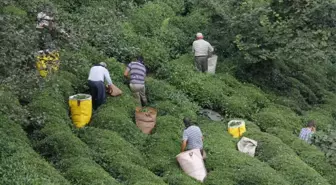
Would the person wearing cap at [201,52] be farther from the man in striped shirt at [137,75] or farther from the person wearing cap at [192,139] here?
the person wearing cap at [192,139]

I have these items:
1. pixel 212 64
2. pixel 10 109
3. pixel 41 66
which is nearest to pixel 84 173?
pixel 10 109

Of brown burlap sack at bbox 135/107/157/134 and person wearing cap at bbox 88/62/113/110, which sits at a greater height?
person wearing cap at bbox 88/62/113/110

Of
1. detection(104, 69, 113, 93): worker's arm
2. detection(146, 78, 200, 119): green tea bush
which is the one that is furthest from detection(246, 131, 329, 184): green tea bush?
detection(104, 69, 113, 93): worker's arm

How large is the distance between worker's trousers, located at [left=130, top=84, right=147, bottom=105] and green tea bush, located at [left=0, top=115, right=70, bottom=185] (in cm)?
461

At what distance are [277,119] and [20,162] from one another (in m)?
9.99

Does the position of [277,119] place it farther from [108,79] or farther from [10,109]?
[10,109]

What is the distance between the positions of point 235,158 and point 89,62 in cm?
623

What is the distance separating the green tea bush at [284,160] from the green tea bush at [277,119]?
1891 millimetres

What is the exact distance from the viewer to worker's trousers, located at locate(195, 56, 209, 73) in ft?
70.9

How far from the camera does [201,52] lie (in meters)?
21.5

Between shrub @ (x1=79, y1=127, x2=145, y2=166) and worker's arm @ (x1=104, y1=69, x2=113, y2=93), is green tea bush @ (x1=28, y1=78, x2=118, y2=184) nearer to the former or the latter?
shrub @ (x1=79, y1=127, x2=145, y2=166)

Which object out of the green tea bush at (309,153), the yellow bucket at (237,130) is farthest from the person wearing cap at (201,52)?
the yellow bucket at (237,130)

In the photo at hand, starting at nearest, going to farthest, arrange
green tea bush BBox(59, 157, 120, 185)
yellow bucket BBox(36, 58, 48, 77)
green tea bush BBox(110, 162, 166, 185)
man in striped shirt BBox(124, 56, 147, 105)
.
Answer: green tea bush BBox(59, 157, 120, 185) → green tea bush BBox(110, 162, 166, 185) → yellow bucket BBox(36, 58, 48, 77) → man in striped shirt BBox(124, 56, 147, 105)

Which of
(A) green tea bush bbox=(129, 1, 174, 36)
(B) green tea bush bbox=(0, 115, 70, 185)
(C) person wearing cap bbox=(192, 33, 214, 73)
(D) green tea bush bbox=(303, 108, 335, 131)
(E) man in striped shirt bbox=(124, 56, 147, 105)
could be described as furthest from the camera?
(A) green tea bush bbox=(129, 1, 174, 36)
